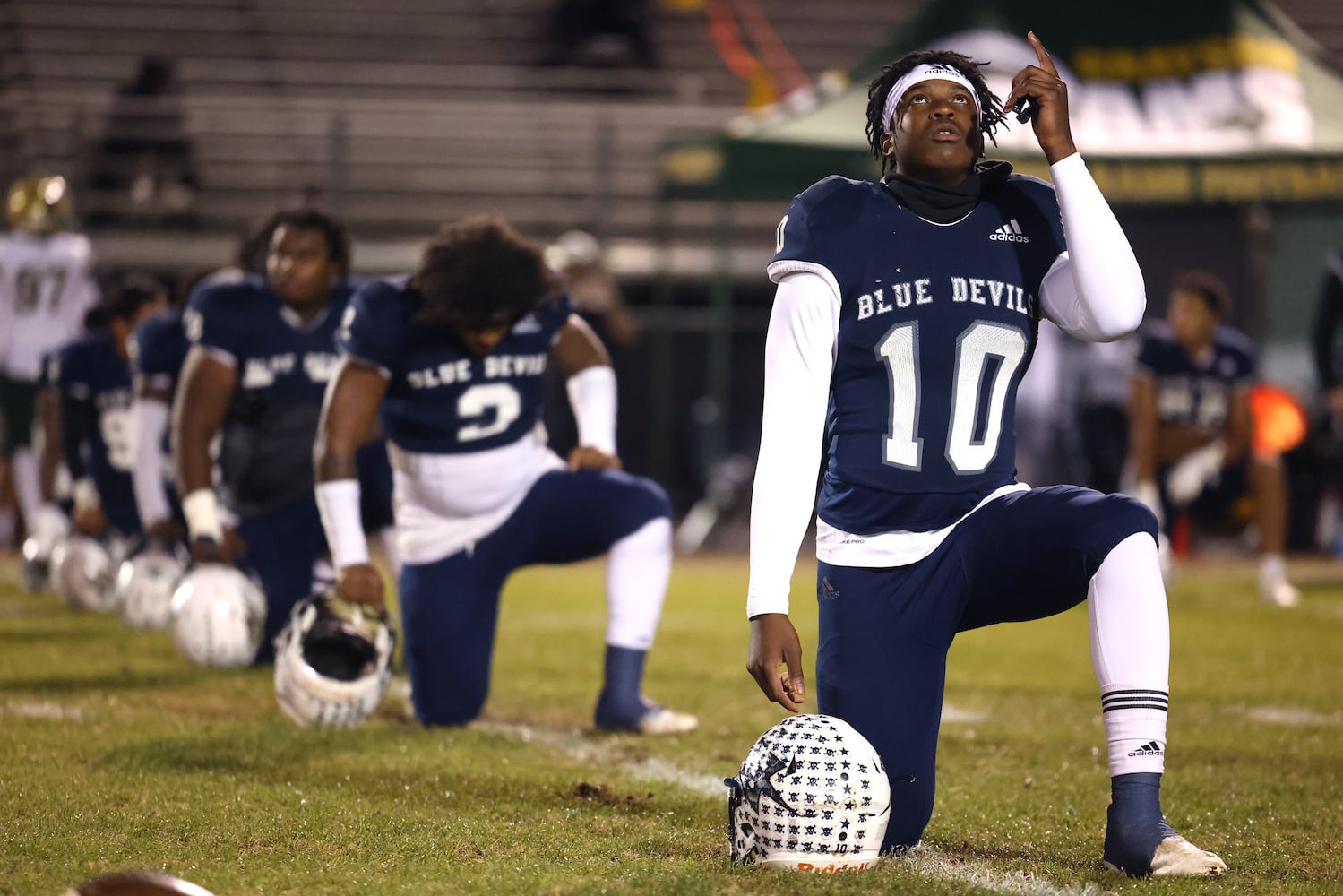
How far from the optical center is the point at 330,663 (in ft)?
15.8

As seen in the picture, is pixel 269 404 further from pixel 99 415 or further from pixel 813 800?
pixel 813 800

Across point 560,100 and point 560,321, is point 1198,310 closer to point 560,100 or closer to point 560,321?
point 560,321

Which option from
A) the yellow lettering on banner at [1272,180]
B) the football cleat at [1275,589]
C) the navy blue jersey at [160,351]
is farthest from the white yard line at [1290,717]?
the yellow lettering on banner at [1272,180]

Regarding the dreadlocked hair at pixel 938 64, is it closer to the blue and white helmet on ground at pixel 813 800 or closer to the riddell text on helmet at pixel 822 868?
the blue and white helmet on ground at pixel 813 800

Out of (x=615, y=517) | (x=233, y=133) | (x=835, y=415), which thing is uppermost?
(x=233, y=133)

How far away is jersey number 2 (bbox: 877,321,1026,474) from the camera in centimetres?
336

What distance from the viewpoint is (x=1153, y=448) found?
30.0 ft

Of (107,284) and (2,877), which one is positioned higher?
(107,284)

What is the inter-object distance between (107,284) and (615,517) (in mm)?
8250

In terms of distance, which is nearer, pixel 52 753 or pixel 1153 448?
pixel 52 753

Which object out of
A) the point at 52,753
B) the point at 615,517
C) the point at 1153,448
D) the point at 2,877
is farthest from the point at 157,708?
the point at 1153,448

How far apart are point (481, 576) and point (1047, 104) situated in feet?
8.12

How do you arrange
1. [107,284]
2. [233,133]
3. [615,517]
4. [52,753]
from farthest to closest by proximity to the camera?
[233,133], [107,284], [615,517], [52,753]

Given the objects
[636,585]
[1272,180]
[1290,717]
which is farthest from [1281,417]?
[636,585]
